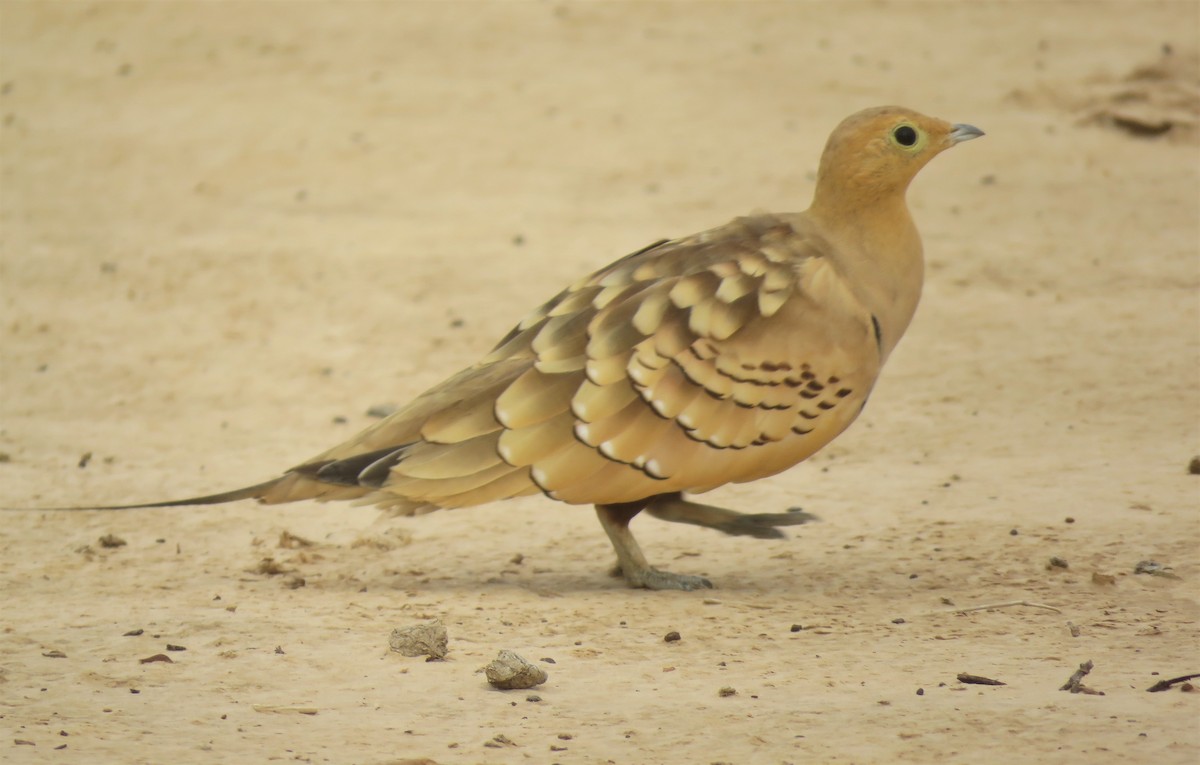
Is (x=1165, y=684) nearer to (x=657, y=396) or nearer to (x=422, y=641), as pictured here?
(x=657, y=396)

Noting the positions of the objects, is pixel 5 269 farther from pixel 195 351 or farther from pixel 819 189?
pixel 819 189

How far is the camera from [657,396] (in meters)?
4.68

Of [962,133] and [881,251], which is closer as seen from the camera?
[881,251]

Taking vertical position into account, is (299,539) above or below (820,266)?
below

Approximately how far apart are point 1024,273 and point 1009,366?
1416 mm

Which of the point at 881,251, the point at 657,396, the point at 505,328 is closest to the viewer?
the point at 657,396

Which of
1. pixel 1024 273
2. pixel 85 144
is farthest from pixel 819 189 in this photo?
pixel 85 144

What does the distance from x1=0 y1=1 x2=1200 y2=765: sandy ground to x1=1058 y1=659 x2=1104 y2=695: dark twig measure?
7 cm

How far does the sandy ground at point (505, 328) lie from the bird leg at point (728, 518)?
17 cm

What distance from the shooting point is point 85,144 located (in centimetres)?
1097

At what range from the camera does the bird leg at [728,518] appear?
16.5ft

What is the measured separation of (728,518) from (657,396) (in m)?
0.58

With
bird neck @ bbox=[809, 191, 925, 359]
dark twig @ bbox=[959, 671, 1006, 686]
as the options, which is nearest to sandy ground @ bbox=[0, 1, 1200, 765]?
dark twig @ bbox=[959, 671, 1006, 686]

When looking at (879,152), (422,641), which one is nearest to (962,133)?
(879,152)
